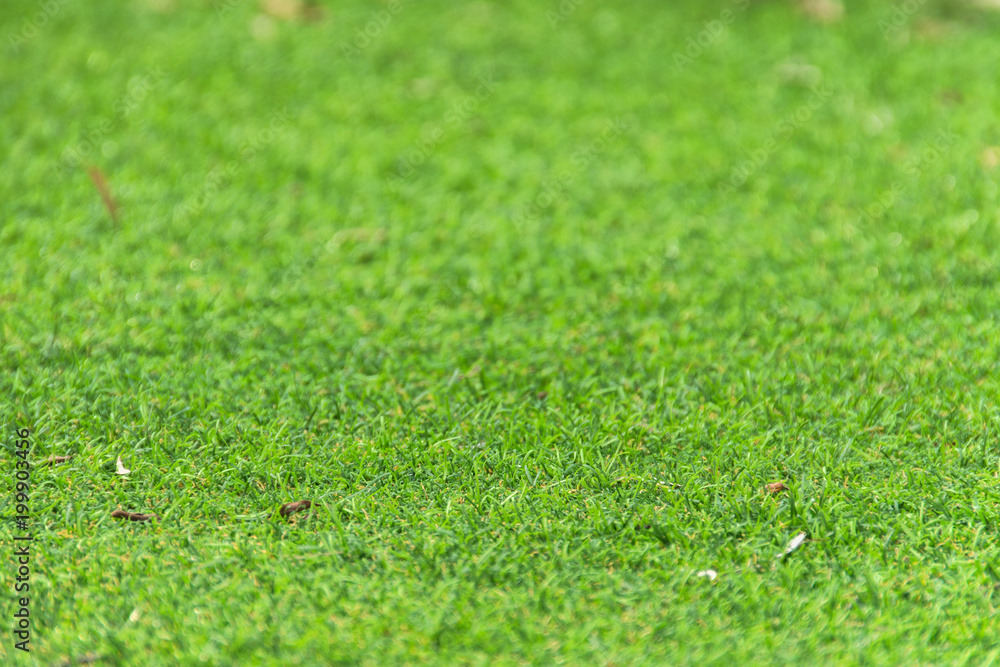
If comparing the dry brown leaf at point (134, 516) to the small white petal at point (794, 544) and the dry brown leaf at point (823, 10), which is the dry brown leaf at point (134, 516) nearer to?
the small white petal at point (794, 544)

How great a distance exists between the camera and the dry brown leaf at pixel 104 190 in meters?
3.61

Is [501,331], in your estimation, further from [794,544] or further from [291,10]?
[291,10]

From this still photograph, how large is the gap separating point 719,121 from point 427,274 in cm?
170

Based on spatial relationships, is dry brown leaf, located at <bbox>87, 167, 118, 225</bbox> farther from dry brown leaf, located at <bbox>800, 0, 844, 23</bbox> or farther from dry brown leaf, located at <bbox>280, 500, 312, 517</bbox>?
dry brown leaf, located at <bbox>800, 0, 844, 23</bbox>

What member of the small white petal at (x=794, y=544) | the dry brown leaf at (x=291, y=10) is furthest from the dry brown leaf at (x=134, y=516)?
the dry brown leaf at (x=291, y=10)

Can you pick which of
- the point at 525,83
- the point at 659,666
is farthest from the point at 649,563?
the point at 525,83

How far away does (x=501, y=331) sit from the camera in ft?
10.3

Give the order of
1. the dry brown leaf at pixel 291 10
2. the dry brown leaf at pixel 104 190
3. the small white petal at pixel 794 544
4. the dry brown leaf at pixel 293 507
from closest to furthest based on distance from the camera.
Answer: the small white petal at pixel 794 544 → the dry brown leaf at pixel 293 507 → the dry brown leaf at pixel 104 190 → the dry brown leaf at pixel 291 10

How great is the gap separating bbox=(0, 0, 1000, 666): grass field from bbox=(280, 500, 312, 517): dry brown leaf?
0.03m

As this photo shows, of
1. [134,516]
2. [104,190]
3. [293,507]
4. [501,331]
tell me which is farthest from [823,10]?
[134,516]

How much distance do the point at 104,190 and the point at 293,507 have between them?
1883 millimetres

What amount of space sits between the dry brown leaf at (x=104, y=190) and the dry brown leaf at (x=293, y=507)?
1686mm

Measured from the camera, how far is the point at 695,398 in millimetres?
2814

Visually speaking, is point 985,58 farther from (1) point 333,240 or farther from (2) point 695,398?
(1) point 333,240
